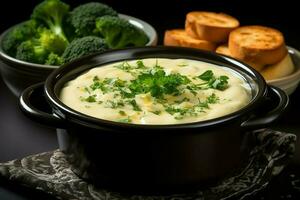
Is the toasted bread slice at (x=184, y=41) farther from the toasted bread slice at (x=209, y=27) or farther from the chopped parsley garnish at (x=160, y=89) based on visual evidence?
the chopped parsley garnish at (x=160, y=89)

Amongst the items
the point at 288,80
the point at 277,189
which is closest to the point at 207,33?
the point at 288,80

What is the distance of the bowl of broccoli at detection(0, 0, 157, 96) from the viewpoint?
2641mm

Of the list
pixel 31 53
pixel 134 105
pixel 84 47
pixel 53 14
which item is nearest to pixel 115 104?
pixel 134 105

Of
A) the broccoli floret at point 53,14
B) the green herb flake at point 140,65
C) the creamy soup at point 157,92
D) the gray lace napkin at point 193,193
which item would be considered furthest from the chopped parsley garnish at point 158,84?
the broccoli floret at point 53,14

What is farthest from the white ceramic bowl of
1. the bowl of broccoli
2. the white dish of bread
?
the bowl of broccoli

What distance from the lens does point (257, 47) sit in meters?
2.67

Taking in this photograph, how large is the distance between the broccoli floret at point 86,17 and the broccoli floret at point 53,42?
0.31 feet

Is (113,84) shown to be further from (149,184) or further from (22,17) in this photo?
(22,17)

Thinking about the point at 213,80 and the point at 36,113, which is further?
the point at 213,80

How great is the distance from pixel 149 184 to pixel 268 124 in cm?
36

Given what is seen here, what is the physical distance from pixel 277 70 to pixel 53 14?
0.94 meters

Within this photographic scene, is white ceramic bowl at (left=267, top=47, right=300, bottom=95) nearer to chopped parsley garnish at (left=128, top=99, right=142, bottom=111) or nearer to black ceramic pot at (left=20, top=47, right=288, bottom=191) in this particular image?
black ceramic pot at (left=20, top=47, right=288, bottom=191)

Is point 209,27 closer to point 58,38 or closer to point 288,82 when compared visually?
point 288,82

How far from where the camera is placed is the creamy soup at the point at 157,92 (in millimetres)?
1965
